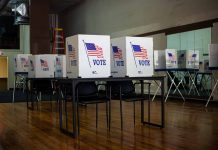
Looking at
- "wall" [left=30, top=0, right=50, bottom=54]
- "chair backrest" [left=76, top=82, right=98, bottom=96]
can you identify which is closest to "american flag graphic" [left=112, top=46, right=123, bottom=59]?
"chair backrest" [left=76, top=82, right=98, bottom=96]

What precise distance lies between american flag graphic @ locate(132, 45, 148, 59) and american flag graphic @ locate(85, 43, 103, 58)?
478 millimetres

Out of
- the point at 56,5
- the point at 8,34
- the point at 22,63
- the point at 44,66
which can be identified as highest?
the point at 56,5

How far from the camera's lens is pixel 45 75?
269 inches

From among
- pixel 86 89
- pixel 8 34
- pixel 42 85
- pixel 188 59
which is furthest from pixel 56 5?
pixel 86 89

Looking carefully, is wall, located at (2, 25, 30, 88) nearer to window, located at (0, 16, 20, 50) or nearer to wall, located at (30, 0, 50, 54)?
window, located at (0, 16, 20, 50)

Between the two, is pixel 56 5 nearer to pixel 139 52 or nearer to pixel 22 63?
pixel 22 63

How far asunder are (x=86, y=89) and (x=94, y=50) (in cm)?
51

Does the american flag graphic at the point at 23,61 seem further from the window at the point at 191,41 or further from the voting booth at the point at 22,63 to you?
the window at the point at 191,41

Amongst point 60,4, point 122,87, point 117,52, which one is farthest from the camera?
point 60,4

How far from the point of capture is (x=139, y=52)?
4.29 m

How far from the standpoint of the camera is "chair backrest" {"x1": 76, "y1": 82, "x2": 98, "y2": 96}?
408 centimetres

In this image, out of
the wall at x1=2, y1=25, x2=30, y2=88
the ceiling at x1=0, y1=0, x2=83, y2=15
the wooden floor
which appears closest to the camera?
the wooden floor

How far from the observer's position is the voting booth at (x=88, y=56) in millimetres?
3902

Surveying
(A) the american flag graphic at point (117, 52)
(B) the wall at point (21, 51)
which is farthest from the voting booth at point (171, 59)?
(B) the wall at point (21, 51)
